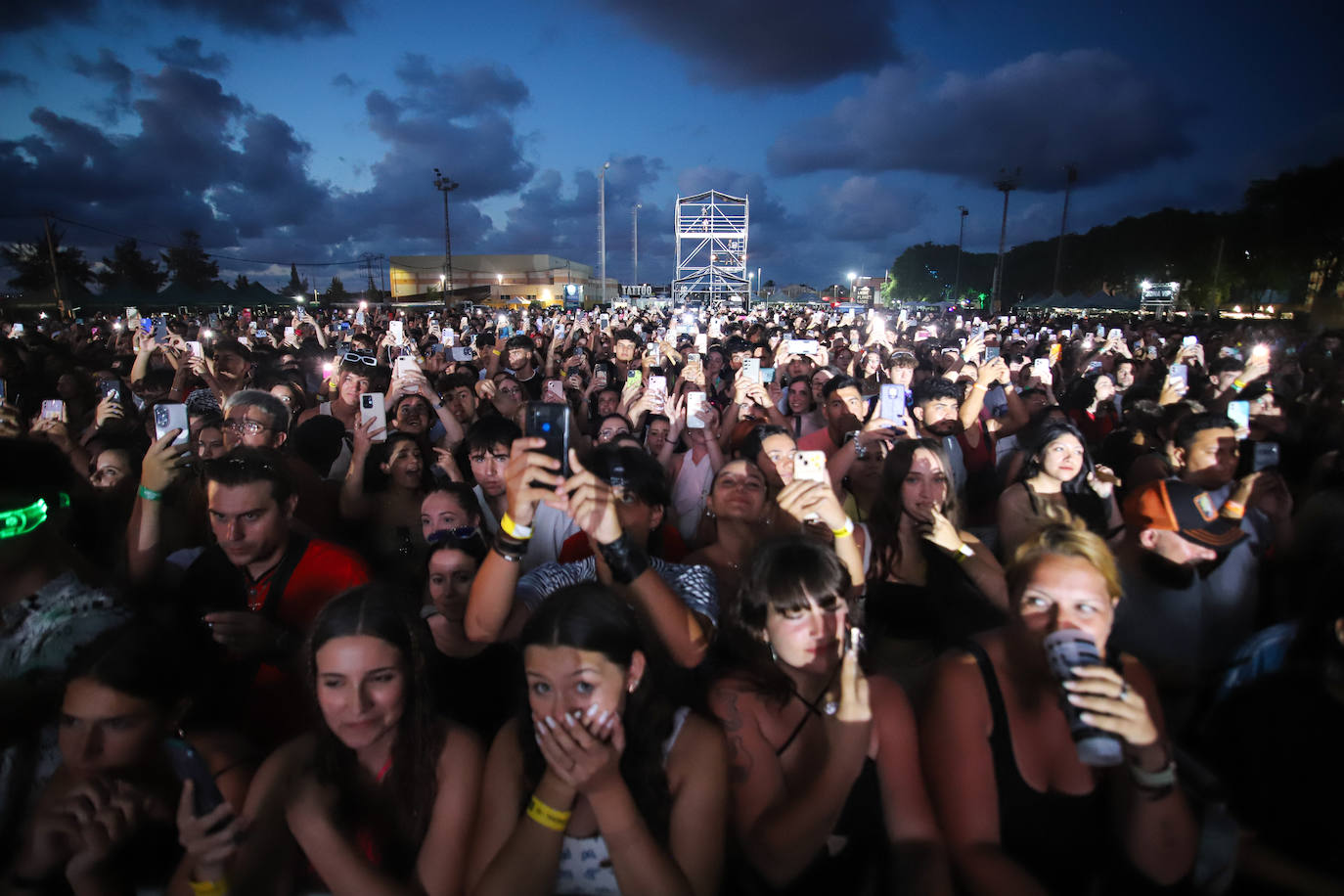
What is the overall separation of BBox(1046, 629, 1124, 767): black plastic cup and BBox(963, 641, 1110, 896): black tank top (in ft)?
1.20

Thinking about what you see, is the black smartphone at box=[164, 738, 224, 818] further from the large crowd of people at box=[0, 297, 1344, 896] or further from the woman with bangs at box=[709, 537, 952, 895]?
the woman with bangs at box=[709, 537, 952, 895]

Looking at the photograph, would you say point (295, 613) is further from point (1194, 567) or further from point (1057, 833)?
point (1194, 567)

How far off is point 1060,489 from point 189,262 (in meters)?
94.1

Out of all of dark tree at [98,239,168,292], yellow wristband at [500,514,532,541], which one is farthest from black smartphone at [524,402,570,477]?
dark tree at [98,239,168,292]

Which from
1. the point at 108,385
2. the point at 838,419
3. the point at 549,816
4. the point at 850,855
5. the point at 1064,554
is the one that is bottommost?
the point at 850,855

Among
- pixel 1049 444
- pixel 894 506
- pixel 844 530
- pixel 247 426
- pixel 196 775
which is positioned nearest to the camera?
pixel 196 775

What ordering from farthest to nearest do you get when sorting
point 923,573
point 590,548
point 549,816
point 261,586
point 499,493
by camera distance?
point 499,493 < point 923,573 < point 590,548 < point 261,586 < point 549,816

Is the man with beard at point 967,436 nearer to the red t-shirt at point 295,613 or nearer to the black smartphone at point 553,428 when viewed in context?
the black smartphone at point 553,428

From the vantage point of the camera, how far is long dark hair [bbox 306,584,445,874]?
1986 millimetres

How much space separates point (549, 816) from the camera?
182 cm

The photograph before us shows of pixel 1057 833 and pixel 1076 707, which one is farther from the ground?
pixel 1076 707

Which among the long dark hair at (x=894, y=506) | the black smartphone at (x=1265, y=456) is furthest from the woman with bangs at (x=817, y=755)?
the black smartphone at (x=1265, y=456)

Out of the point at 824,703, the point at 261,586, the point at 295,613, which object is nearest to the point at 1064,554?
the point at 824,703

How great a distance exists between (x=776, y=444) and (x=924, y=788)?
196cm
